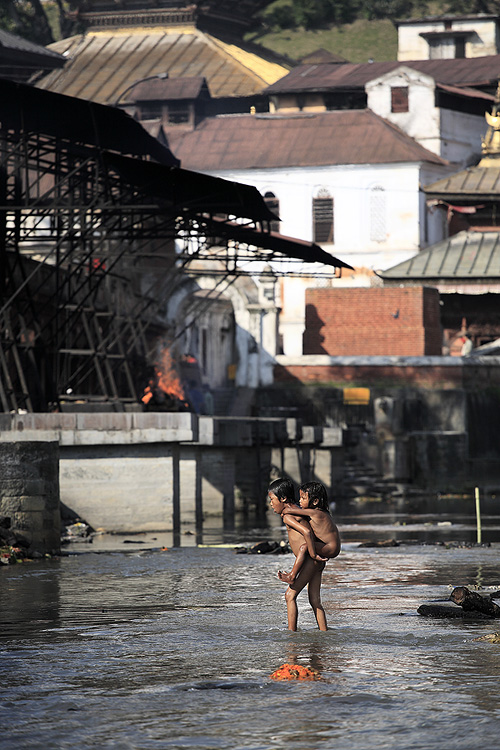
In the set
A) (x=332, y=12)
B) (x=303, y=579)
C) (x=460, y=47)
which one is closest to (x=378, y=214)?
(x=460, y=47)

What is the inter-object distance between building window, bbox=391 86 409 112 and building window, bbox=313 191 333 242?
6.53m

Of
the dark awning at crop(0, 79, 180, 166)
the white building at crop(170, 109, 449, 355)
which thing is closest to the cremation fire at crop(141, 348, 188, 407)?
the dark awning at crop(0, 79, 180, 166)

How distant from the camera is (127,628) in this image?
11.3 m

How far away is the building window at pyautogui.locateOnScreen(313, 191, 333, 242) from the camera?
6894cm

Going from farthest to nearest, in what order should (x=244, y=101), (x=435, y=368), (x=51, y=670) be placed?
(x=244, y=101) < (x=435, y=368) < (x=51, y=670)

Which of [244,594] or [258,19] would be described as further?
[258,19]

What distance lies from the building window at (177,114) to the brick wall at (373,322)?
24.9 m

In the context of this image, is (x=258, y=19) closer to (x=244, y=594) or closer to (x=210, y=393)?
(x=210, y=393)

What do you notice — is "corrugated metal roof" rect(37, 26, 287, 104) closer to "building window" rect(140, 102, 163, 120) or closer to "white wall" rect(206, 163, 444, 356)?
"building window" rect(140, 102, 163, 120)

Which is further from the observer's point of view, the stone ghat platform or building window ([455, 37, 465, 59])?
building window ([455, 37, 465, 59])

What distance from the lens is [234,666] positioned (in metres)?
9.30

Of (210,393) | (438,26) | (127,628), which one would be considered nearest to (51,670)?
(127,628)

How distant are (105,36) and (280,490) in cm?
8154

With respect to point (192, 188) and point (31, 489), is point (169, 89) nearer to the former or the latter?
point (192, 188)
